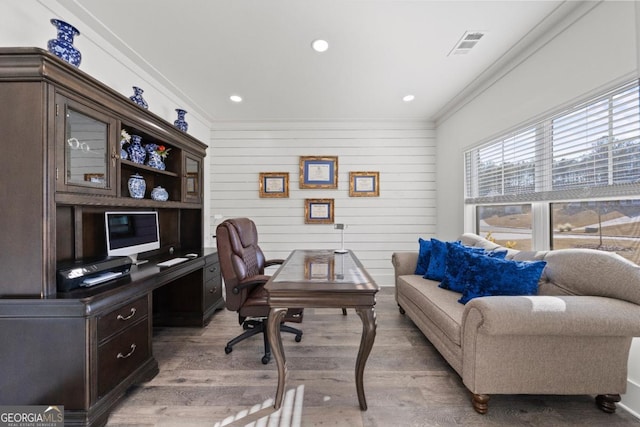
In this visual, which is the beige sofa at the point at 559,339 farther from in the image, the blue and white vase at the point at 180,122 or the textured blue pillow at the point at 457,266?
the blue and white vase at the point at 180,122

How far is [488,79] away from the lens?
8.71 ft

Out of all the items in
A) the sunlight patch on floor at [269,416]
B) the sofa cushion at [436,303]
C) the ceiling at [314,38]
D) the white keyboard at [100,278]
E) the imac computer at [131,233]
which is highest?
the ceiling at [314,38]

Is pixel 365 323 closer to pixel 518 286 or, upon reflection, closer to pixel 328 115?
pixel 518 286

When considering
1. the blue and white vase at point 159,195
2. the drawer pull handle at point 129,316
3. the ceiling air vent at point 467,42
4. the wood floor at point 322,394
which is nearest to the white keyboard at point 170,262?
the drawer pull handle at point 129,316

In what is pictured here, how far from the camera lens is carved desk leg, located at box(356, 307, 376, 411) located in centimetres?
142

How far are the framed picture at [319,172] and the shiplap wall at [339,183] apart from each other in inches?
3.4

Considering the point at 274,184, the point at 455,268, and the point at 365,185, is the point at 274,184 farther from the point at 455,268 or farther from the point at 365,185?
the point at 455,268

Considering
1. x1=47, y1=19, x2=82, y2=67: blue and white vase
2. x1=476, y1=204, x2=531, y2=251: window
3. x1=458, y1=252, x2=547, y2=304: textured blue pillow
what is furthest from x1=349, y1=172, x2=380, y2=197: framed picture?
x1=47, y1=19, x2=82, y2=67: blue and white vase

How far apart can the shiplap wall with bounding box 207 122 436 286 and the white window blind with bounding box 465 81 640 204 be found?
125cm

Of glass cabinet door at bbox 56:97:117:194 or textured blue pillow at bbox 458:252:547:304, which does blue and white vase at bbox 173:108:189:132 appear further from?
textured blue pillow at bbox 458:252:547:304

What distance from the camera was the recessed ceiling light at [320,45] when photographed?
211 cm

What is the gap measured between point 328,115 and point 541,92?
246 centimetres

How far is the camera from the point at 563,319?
1328mm

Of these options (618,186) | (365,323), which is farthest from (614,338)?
(365,323)
